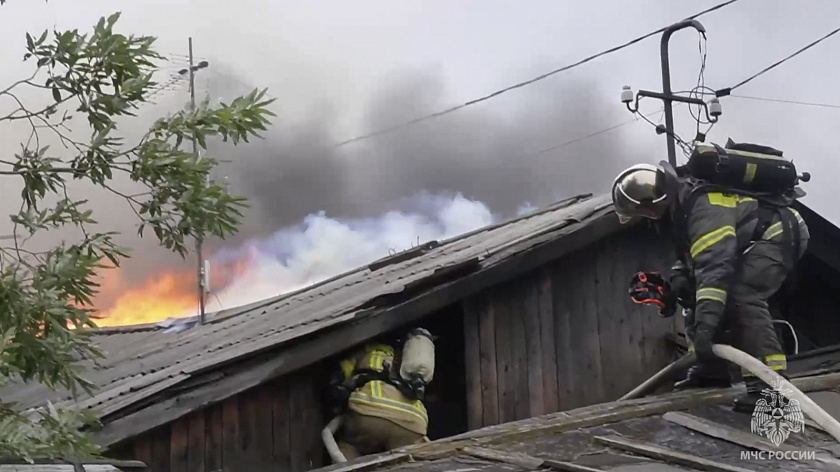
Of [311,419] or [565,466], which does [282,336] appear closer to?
[311,419]

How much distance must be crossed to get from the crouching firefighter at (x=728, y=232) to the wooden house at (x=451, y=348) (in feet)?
4.04

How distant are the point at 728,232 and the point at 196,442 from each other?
3.42 meters

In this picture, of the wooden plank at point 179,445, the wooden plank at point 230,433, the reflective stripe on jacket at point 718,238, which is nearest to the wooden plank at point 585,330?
the reflective stripe on jacket at point 718,238

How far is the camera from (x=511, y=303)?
6.91 m

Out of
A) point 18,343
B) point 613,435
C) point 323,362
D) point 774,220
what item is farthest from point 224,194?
point 774,220

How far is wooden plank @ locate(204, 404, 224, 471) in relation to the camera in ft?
17.7

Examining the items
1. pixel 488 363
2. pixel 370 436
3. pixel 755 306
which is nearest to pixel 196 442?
pixel 370 436

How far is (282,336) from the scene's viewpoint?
18.7 ft

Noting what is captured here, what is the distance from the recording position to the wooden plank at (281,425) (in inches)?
225

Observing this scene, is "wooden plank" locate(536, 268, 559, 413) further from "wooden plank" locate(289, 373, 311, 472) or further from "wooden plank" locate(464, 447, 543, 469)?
"wooden plank" locate(464, 447, 543, 469)

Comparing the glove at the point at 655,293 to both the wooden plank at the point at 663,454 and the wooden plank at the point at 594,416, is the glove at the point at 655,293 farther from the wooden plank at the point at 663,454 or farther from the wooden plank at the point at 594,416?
the wooden plank at the point at 663,454

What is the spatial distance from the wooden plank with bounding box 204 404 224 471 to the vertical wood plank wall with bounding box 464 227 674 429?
76.8 inches

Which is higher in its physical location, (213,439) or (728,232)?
(728,232)

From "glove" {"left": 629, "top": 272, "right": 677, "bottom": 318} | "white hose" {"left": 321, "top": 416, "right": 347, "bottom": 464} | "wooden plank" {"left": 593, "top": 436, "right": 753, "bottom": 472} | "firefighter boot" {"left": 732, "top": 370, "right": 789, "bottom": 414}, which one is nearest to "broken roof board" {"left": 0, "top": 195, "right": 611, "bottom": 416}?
"white hose" {"left": 321, "top": 416, "right": 347, "bottom": 464}
